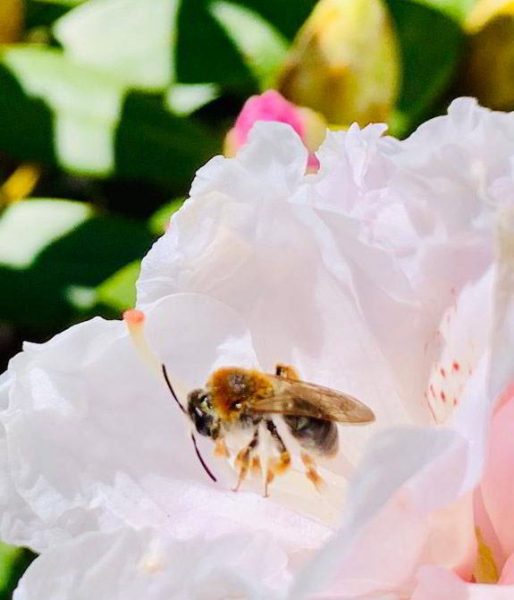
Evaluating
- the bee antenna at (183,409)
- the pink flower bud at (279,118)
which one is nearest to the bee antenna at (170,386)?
the bee antenna at (183,409)

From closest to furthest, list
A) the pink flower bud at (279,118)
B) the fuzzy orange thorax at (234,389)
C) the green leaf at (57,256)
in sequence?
the fuzzy orange thorax at (234,389)
the pink flower bud at (279,118)
the green leaf at (57,256)

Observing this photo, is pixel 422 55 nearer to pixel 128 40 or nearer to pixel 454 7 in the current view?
Answer: pixel 454 7

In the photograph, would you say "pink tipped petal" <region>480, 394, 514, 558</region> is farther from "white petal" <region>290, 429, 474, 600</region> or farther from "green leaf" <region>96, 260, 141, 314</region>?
"green leaf" <region>96, 260, 141, 314</region>

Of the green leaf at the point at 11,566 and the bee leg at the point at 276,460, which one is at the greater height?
the bee leg at the point at 276,460

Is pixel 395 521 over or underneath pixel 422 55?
over

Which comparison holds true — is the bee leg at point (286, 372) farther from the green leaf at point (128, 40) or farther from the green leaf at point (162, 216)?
the green leaf at point (128, 40)

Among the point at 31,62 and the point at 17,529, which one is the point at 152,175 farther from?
the point at 17,529

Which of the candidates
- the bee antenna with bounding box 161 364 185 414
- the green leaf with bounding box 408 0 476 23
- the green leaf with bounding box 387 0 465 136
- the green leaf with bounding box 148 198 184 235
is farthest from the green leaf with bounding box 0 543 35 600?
the green leaf with bounding box 408 0 476 23

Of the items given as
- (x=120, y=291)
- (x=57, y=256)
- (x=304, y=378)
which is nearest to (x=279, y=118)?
(x=120, y=291)
